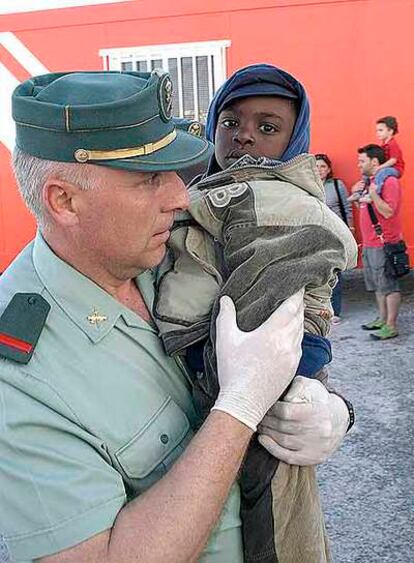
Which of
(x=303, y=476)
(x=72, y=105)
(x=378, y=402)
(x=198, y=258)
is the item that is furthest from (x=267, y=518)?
(x=378, y=402)

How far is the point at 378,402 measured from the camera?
4910mm

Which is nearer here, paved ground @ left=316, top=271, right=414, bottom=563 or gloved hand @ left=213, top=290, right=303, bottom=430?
gloved hand @ left=213, top=290, right=303, bottom=430

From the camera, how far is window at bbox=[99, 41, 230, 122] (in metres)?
6.59

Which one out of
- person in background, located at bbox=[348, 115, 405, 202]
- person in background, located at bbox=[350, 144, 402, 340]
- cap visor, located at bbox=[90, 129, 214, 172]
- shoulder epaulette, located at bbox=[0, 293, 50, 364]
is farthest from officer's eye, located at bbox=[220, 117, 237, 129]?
person in background, located at bbox=[348, 115, 405, 202]

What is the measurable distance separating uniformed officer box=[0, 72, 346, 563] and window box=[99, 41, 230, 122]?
213 inches

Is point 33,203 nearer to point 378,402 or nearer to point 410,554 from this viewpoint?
point 410,554

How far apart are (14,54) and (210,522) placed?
6.55m

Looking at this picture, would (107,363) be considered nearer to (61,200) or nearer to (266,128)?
(61,200)

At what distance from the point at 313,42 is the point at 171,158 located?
5455 millimetres

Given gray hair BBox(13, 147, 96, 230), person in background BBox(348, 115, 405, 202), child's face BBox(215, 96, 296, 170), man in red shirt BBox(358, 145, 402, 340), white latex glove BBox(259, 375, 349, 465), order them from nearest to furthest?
gray hair BBox(13, 147, 96, 230) → white latex glove BBox(259, 375, 349, 465) → child's face BBox(215, 96, 296, 170) → man in red shirt BBox(358, 145, 402, 340) → person in background BBox(348, 115, 405, 202)

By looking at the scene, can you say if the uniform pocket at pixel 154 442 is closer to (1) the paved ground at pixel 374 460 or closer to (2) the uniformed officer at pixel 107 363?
(2) the uniformed officer at pixel 107 363

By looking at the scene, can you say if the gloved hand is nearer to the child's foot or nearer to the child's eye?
the child's eye

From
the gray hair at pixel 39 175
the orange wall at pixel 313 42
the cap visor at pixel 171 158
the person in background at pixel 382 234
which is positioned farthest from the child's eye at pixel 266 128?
the orange wall at pixel 313 42

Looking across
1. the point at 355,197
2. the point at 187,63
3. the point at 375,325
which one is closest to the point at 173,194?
the point at 355,197
